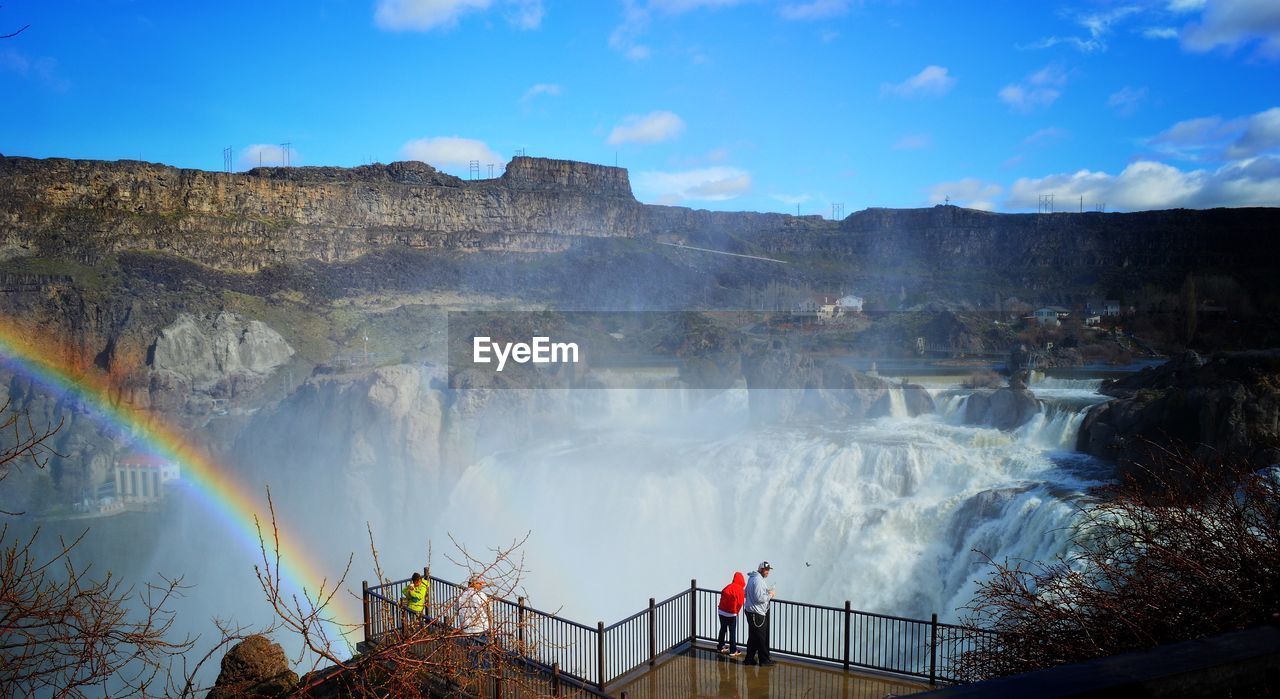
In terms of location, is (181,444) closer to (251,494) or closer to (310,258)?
(251,494)

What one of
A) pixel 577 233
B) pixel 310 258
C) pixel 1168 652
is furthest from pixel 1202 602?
pixel 577 233

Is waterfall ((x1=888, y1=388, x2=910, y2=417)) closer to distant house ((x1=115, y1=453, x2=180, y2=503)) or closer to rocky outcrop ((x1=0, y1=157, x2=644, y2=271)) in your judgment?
distant house ((x1=115, y1=453, x2=180, y2=503))

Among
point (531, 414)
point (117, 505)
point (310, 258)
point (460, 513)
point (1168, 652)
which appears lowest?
point (117, 505)

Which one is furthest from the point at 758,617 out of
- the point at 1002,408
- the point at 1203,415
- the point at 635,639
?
the point at 1002,408

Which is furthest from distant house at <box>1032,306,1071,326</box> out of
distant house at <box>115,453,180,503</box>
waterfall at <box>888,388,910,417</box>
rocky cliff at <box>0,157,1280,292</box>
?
distant house at <box>115,453,180,503</box>

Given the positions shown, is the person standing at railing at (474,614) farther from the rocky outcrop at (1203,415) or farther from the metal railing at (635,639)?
the rocky outcrop at (1203,415)
